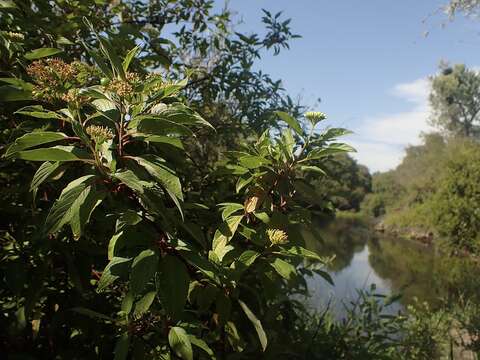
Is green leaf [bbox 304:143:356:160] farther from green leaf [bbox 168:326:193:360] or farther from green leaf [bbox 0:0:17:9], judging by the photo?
green leaf [bbox 0:0:17:9]

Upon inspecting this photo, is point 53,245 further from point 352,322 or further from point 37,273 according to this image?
point 352,322

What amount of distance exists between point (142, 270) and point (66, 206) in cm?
21

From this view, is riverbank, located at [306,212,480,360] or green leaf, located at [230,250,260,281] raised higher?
green leaf, located at [230,250,260,281]

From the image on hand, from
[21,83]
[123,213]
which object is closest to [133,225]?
[123,213]

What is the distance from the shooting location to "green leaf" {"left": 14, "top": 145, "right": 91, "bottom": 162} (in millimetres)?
751

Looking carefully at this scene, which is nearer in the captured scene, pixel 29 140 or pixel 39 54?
pixel 29 140

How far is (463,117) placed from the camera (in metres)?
46.0

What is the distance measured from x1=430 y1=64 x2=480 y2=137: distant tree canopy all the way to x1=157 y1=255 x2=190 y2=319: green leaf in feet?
168

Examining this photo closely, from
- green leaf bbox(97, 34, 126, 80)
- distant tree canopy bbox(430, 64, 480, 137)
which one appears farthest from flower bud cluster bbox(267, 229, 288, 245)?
distant tree canopy bbox(430, 64, 480, 137)

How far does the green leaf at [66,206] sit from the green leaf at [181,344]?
0.46 metres

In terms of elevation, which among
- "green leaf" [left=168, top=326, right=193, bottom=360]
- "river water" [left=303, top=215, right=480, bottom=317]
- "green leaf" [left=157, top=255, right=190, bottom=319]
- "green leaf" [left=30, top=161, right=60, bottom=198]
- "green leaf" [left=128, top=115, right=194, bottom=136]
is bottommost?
"river water" [left=303, top=215, right=480, bottom=317]

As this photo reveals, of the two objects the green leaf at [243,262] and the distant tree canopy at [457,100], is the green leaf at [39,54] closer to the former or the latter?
Answer: the green leaf at [243,262]

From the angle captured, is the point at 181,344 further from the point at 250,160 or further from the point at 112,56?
the point at 112,56

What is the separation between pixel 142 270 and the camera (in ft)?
2.67
